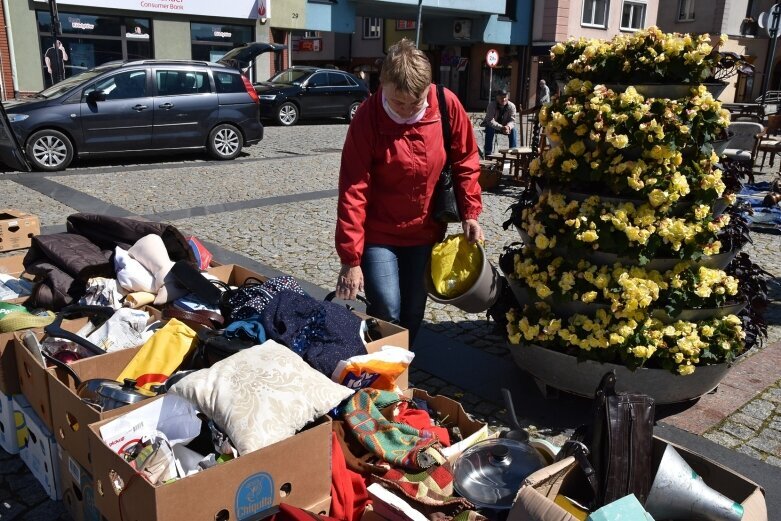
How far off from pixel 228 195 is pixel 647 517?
317 inches

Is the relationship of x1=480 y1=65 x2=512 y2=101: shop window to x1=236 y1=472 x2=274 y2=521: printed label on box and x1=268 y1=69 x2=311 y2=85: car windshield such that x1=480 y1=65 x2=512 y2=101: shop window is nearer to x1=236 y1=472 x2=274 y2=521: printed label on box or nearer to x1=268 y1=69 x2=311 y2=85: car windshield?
x1=268 y1=69 x2=311 y2=85: car windshield

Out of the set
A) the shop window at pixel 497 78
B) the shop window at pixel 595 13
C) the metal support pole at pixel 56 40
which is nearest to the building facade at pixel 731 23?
the shop window at pixel 595 13

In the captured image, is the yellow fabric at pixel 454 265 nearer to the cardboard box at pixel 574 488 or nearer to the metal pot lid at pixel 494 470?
the metal pot lid at pixel 494 470

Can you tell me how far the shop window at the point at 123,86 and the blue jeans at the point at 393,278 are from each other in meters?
9.26

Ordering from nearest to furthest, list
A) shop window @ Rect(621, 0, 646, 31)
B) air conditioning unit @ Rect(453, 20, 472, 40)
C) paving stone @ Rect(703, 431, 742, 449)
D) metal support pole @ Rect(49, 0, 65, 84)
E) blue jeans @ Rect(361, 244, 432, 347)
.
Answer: blue jeans @ Rect(361, 244, 432, 347) → paving stone @ Rect(703, 431, 742, 449) → metal support pole @ Rect(49, 0, 65, 84) → air conditioning unit @ Rect(453, 20, 472, 40) → shop window @ Rect(621, 0, 646, 31)

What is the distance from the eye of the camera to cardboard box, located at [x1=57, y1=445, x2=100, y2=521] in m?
2.54

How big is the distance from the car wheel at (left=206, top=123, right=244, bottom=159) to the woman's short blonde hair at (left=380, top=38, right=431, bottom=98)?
33.0ft

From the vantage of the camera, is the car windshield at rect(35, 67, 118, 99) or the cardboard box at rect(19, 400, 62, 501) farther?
the car windshield at rect(35, 67, 118, 99)

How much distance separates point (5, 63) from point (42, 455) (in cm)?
1872

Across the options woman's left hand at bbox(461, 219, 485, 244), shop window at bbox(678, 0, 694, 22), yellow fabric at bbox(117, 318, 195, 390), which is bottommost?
yellow fabric at bbox(117, 318, 195, 390)

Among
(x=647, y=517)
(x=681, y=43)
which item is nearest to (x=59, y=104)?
(x=681, y=43)

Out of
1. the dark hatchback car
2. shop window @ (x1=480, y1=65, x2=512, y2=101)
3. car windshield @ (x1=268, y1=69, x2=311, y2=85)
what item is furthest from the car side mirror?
shop window @ (x1=480, y1=65, x2=512, y2=101)

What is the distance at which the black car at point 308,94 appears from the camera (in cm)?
1848

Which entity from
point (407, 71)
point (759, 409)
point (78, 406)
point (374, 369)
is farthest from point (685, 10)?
point (78, 406)
